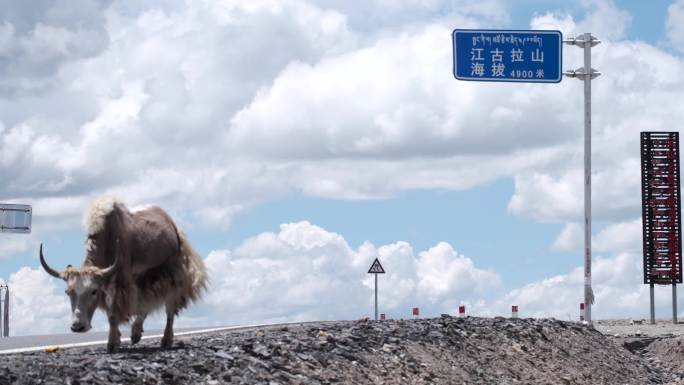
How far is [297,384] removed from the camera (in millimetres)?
12461

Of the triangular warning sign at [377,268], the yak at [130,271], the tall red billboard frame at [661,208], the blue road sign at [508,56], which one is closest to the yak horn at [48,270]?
the yak at [130,271]

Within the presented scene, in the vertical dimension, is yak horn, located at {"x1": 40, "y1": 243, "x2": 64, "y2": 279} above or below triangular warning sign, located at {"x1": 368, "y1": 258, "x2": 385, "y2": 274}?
below

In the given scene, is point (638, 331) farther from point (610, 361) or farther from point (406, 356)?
point (406, 356)

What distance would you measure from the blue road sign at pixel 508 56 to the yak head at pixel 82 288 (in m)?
15.4

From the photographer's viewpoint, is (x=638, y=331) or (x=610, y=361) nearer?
(x=610, y=361)

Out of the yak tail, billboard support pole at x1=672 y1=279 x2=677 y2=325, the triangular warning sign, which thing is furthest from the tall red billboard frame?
the yak tail

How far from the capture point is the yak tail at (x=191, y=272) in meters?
15.1

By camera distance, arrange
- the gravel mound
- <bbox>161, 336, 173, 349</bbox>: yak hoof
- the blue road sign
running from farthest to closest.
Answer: the blue road sign, <bbox>161, 336, 173, 349</bbox>: yak hoof, the gravel mound

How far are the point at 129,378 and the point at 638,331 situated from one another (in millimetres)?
20449

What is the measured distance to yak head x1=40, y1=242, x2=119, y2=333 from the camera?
13469 millimetres

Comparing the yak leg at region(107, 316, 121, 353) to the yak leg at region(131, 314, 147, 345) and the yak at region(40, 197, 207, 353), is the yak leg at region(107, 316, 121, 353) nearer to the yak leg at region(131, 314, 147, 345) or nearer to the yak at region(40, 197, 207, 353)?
the yak at region(40, 197, 207, 353)

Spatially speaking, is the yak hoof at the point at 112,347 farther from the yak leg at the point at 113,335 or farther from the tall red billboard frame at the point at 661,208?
the tall red billboard frame at the point at 661,208

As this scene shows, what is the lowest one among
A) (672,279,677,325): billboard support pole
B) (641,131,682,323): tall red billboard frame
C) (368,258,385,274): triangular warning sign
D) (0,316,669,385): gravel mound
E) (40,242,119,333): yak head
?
(0,316,669,385): gravel mound

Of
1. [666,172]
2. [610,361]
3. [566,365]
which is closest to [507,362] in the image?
[566,365]
